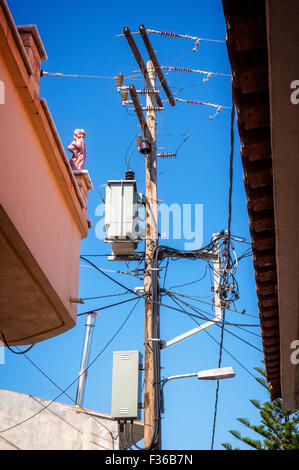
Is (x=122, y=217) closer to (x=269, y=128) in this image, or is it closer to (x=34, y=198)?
(x=34, y=198)

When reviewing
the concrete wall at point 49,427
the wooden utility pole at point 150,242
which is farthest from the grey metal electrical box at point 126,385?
the concrete wall at point 49,427

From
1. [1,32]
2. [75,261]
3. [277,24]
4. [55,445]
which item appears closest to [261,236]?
[277,24]

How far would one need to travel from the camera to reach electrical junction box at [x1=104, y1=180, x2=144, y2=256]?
36.8ft

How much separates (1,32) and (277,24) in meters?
3.44

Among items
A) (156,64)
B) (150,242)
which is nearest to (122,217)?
(150,242)

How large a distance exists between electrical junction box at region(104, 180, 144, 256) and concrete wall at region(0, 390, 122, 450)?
8.75 meters

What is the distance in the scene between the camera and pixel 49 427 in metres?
18.7

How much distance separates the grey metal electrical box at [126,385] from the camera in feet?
31.5

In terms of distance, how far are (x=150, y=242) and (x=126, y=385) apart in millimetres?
2892

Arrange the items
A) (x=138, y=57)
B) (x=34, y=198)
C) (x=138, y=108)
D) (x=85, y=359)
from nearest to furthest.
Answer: (x=34, y=198), (x=138, y=108), (x=138, y=57), (x=85, y=359)

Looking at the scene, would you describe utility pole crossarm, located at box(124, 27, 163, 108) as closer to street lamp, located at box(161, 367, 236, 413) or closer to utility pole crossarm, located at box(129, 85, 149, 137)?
utility pole crossarm, located at box(129, 85, 149, 137)

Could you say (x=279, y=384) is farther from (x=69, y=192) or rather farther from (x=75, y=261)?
(x=69, y=192)

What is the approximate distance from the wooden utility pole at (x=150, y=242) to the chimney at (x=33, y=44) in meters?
5.14

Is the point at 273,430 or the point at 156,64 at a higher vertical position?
the point at 156,64
